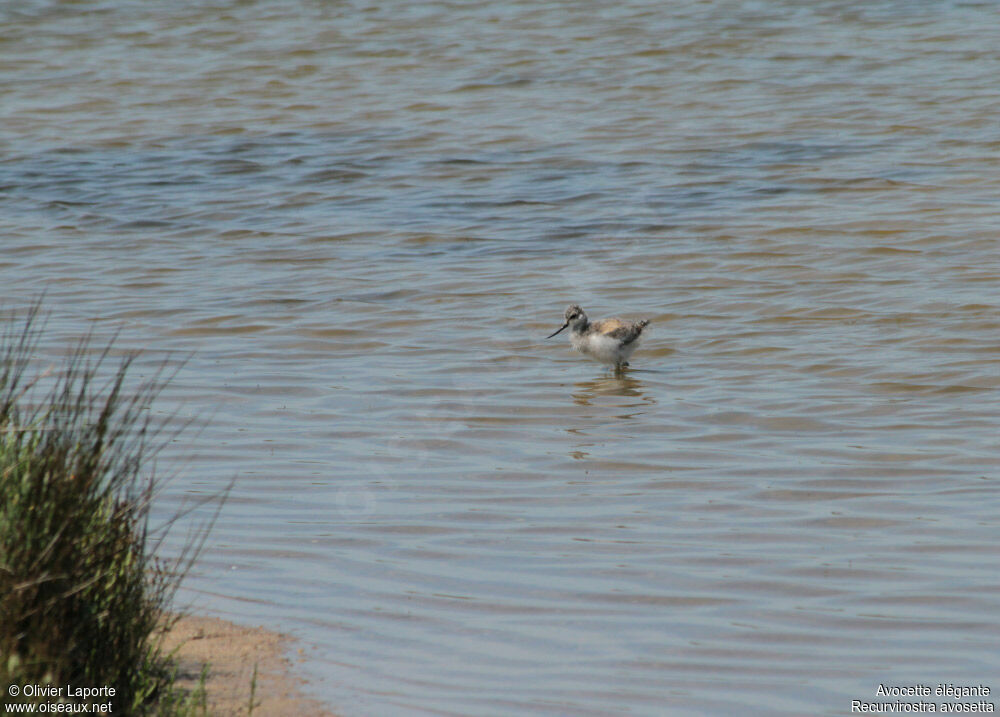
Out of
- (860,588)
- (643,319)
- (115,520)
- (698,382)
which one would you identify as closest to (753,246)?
(643,319)

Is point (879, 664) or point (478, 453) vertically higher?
point (879, 664)

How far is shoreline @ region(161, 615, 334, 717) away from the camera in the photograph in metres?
4.65

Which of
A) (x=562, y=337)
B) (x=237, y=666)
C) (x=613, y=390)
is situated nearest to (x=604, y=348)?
(x=613, y=390)

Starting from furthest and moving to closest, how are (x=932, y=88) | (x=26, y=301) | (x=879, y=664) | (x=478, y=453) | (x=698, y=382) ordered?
1. (x=932, y=88)
2. (x=26, y=301)
3. (x=698, y=382)
4. (x=478, y=453)
5. (x=879, y=664)

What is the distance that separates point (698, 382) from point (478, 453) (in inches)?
87.6

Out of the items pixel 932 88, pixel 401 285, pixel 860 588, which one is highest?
pixel 860 588

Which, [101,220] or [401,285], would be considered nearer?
[401,285]

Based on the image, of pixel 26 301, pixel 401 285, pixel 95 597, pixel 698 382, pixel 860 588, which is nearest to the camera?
pixel 95 597

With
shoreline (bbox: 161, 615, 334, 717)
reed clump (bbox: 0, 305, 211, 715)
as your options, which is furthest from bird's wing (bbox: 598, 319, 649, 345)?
reed clump (bbox: 0, 305, 211, 715)

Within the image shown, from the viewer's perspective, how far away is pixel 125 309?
11336mm

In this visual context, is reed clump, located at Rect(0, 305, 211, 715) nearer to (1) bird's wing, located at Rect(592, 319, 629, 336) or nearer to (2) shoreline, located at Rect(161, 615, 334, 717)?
(2) shoreline, located at Rect(161, 615, 334, 717)

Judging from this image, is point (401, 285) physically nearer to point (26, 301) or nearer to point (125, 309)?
point (125, 309)

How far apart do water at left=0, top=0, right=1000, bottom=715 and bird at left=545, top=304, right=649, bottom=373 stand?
19cm

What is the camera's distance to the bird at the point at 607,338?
10.1m
